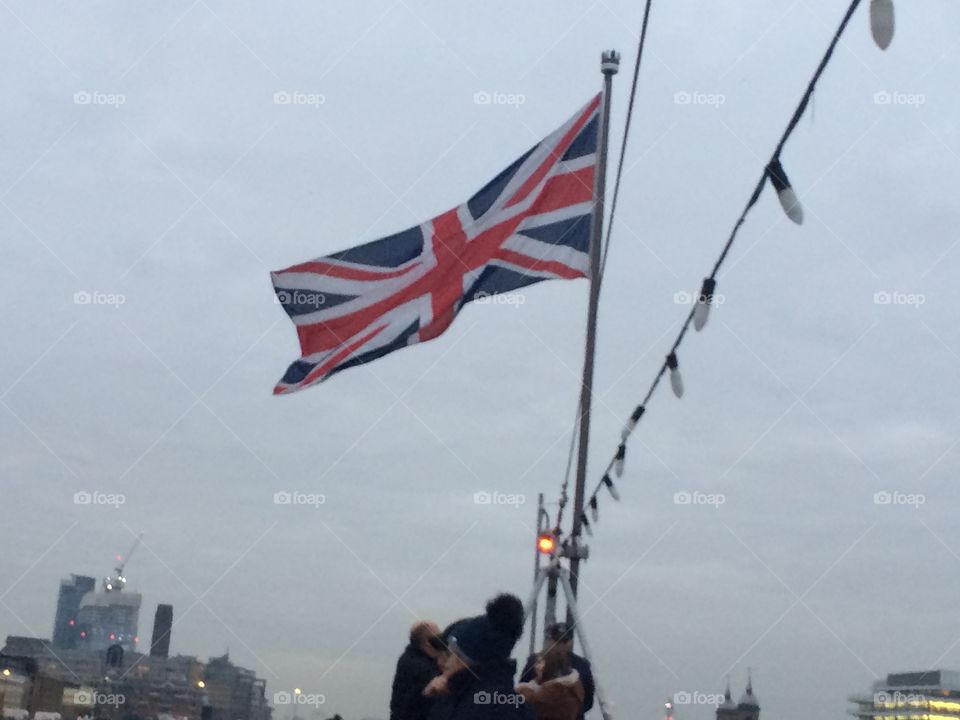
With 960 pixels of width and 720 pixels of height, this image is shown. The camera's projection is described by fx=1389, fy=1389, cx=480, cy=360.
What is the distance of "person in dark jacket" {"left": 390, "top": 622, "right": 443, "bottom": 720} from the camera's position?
23.0 ft

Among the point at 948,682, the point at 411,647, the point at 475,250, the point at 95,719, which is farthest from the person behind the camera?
the point at 948,682

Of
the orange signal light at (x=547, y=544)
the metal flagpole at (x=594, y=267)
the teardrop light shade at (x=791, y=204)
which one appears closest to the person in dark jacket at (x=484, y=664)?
the teardrop light shade at (x=791, y=204)

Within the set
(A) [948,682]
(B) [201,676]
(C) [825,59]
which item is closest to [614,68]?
(C) [825,59]

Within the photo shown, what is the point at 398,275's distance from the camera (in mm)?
11922

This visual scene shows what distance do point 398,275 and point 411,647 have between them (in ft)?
17.2

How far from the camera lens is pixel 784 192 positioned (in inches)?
275

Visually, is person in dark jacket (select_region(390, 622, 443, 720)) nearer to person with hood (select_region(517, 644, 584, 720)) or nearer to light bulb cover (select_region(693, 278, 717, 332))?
person with hood (select_region(517, 644, 584, 720))

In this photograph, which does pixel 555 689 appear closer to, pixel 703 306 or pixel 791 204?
pixel 791 204

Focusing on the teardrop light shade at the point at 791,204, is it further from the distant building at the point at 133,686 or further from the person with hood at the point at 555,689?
the distant building at the point at 133,686

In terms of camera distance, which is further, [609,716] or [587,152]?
[587,152]

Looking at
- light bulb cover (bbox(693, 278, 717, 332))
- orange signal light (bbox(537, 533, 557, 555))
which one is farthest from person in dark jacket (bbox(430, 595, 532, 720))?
orange signal light (bbox(537, 533, 557, 555))

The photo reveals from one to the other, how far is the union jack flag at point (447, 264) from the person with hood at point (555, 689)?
207 inches

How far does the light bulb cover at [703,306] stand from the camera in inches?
378

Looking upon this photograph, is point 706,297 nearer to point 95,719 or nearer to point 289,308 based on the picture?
point 289,308
